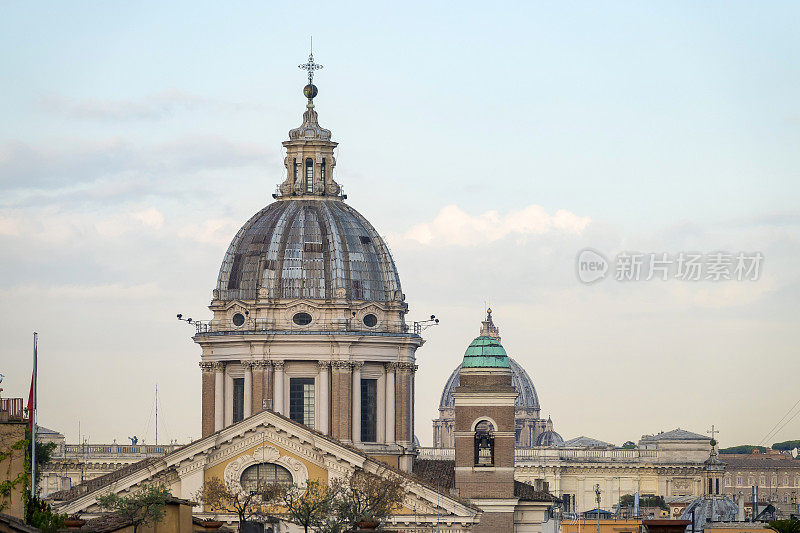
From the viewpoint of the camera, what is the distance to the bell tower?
122875 millimetres

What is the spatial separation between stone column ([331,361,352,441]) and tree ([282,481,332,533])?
15.4 meters

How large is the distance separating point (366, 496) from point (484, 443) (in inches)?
600

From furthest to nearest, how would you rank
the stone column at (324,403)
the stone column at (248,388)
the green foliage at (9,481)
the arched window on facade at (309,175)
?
the arched window on facade at (309,175), the stone column at (248,388), the stone column at (324,403), the green foliage at (9,481)

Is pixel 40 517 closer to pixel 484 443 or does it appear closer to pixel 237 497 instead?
pixel 237 497

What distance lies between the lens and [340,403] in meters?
133

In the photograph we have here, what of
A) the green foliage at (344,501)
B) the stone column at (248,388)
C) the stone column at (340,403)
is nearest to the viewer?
the green foliage at (344,501)

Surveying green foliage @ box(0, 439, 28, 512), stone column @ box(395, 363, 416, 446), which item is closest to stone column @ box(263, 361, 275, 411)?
stone column @ box(395, 363, 416, 446)

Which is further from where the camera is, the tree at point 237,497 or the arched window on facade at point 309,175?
the arched window on facade at point 309,175

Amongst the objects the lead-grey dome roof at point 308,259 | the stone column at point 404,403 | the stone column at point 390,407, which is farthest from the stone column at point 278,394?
the stone column at point 404,403

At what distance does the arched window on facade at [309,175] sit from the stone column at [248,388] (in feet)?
36.0

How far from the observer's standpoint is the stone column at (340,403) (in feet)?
436

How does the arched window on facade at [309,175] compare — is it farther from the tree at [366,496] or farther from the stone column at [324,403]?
the tree at [366,496]

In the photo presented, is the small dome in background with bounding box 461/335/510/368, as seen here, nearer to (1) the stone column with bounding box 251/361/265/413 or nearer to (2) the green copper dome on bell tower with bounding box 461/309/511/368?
(2) the green copper dome on bell tower with bounding box 461/309/511/368

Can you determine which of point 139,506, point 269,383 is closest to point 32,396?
point 139,506
